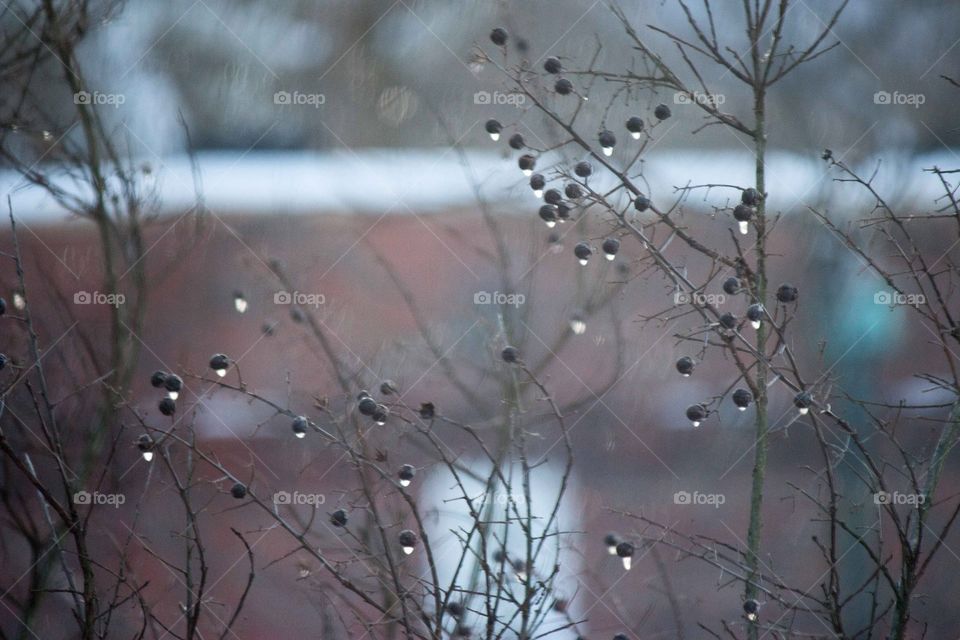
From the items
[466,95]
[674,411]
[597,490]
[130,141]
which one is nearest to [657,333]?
[674,411]

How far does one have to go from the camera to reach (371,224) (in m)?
1.78

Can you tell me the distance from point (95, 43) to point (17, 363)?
2.07ft

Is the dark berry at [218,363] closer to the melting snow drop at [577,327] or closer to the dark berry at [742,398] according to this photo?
the melting snow drop at [577,327]

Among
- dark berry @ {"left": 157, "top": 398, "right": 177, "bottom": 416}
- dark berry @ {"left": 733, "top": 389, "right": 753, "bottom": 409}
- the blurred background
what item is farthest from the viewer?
the blurred background

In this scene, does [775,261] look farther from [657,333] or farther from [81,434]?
[81,434]

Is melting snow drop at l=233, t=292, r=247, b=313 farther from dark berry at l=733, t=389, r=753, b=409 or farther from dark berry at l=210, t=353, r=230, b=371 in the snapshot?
dark berry at l=733, t=389, r=753, b=409

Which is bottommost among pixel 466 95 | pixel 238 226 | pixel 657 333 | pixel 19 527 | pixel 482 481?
pixel 19 527

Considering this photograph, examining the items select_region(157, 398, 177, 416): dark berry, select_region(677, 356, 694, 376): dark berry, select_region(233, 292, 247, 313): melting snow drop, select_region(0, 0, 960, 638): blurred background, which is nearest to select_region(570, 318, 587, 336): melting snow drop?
select_region(0, 0, 960, 638): blurred background

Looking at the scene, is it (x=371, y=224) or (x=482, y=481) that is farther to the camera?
(x=371, y=224)

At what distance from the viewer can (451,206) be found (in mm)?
1779

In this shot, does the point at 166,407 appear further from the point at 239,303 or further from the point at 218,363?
the point at 239,303

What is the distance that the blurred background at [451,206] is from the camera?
1748 mm

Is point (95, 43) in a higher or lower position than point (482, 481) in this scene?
higher

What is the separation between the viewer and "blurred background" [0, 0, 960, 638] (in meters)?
1.75
